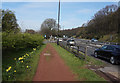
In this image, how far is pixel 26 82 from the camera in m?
4.47

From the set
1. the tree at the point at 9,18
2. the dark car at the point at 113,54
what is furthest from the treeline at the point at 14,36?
the dark car at the point at 113,54

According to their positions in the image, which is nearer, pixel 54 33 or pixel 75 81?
pixel 75 81

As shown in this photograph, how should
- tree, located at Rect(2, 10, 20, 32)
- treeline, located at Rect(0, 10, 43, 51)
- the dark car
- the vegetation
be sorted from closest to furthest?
the vegetation < the dark car < treeline, located at Rect(0, 10, 43, 51) < tree, located at Rect(2, 10, 20, 32)

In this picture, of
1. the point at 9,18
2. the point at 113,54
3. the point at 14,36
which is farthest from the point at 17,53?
the point at 113,54

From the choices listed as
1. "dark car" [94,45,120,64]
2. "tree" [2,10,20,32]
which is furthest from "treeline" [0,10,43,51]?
A: "dark car" [94,45,120,64]

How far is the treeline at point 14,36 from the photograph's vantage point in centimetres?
1013

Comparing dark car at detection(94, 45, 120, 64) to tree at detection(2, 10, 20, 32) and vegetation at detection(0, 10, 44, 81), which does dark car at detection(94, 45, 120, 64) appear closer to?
vegetation at detection(0, 10, 44, 81)

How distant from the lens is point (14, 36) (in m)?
11.4

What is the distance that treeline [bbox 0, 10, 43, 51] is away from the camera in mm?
10134

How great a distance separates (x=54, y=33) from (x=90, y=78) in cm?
6518

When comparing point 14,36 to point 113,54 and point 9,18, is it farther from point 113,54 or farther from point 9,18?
point 9,18

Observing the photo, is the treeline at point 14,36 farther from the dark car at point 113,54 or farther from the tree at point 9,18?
the dark car at point 113,54

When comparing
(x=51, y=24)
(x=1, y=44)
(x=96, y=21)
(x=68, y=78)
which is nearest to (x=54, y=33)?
(x=51, y=24)

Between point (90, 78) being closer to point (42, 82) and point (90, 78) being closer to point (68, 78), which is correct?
point (68, 78)
